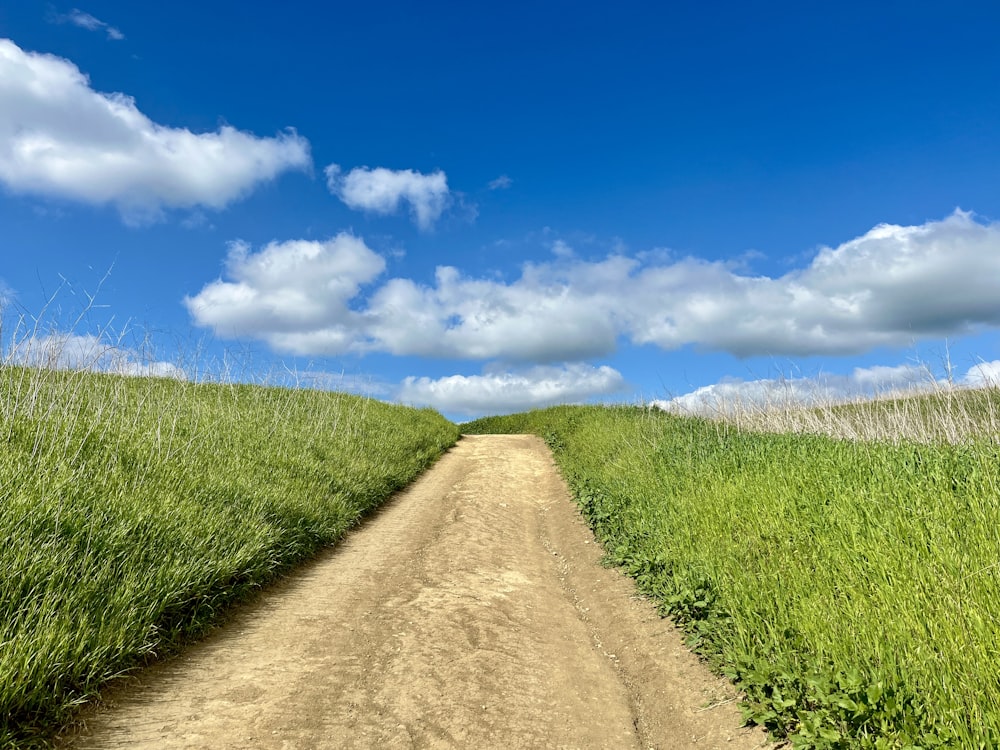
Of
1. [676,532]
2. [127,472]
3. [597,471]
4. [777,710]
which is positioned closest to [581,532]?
[597,471]

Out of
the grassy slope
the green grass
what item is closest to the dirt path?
the grassy slope

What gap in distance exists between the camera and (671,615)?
6199mm

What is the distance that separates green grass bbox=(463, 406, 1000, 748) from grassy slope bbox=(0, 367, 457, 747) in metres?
4.56

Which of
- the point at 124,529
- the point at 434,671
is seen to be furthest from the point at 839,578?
the point at 124,529

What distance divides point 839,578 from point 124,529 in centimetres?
631

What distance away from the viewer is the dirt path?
4.24 metres

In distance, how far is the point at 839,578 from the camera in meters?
4.86

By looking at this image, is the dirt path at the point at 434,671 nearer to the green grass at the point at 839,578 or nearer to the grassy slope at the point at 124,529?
the grassy slope at the point at 124,529

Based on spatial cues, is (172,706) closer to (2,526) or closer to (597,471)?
(2,526)

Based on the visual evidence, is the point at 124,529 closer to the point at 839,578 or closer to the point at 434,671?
the point at 434,671

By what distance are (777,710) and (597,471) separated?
7.96 metres

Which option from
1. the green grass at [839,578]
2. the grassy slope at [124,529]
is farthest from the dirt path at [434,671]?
the green grass at [839,578]

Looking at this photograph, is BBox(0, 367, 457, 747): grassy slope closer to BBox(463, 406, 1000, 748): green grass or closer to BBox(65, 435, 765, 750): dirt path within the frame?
BBox(65, 435, 765, 750): dirt path

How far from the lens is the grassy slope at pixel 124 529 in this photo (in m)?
4.27
